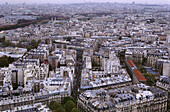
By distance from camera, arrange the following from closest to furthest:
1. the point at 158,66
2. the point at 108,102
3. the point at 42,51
A: the point at 108,102
the point at 158,66
the point at 42,51

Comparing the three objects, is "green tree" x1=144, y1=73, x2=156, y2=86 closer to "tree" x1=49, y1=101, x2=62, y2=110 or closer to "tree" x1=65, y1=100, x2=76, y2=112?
"tree" x1=65, y1=100, x2=76, y2=112

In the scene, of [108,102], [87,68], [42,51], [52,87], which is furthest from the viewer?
[42,51]

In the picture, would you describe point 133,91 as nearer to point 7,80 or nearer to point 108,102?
point 108,102

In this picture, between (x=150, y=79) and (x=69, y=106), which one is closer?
(x=69, y=106)

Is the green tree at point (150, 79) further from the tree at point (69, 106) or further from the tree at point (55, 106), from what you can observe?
the tree at point (55, 106)

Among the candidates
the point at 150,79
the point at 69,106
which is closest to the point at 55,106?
the point at 69,106

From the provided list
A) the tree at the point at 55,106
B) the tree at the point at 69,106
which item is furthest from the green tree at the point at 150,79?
the tree at the point at 55,106

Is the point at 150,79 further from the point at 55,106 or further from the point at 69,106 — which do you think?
the point at 55,106

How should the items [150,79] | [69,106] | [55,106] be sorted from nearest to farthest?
[55,106], [69,106], [150,79]

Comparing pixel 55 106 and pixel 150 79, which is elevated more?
A: pixel 55 106

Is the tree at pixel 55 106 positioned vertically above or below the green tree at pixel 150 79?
above

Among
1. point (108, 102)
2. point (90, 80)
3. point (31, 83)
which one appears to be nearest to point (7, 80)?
point (31, 83)
